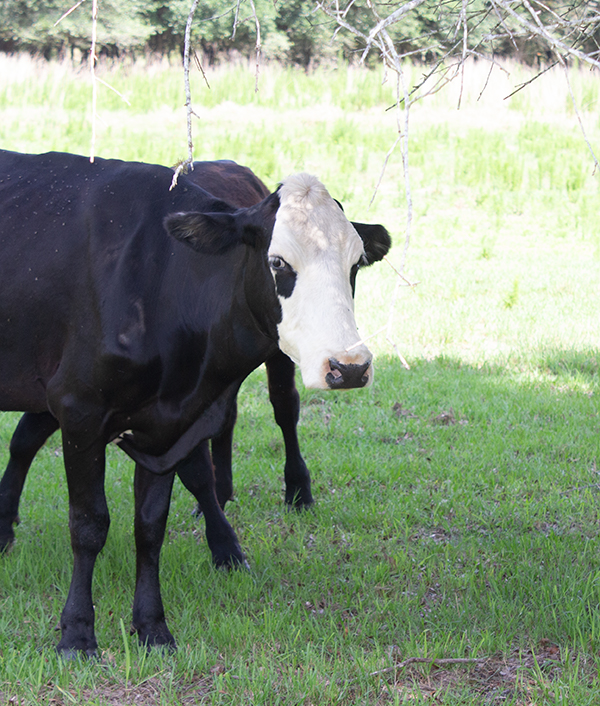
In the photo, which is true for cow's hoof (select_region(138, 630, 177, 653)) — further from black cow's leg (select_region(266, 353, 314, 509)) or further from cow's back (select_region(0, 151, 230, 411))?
black cow's leg (select_region(266, 353, 314, 509))

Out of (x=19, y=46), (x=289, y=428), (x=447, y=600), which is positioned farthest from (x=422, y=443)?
(x=19, y=46)

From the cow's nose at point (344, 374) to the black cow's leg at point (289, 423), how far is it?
2.09m

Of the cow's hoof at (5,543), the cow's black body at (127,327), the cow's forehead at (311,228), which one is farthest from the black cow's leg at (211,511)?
the cow's forehead at (311,228)

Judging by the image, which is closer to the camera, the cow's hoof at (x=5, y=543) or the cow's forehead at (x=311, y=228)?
the cow's forehead at (x=311, y=228)

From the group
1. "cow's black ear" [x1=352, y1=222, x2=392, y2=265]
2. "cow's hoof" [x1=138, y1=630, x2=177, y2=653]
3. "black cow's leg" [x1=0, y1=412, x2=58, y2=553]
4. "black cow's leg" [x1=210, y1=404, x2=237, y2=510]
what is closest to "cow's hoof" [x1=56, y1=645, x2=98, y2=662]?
"cow's hoof" [x1=138, y1=630, x2=177, y2=653]

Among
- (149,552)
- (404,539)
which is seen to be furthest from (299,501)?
(149,552)

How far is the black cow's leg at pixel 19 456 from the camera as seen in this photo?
433 centimetres

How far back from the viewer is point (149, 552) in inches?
138

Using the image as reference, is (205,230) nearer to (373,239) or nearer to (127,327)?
(127,327)

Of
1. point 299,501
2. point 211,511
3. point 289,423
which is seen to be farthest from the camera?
point 289,423

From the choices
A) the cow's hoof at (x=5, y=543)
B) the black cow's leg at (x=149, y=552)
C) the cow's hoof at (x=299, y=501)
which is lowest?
the cow's hoof at (x=5, y=543)

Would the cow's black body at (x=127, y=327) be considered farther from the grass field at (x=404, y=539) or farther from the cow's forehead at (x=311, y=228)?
the grass field at (x=404, y=539)

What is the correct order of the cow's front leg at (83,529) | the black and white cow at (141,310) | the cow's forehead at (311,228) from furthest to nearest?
the cow's front leg at (83,529), the black and white cow at (141,310), the cow's forehead at (311,228)

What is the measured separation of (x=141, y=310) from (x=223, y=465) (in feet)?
5.76
